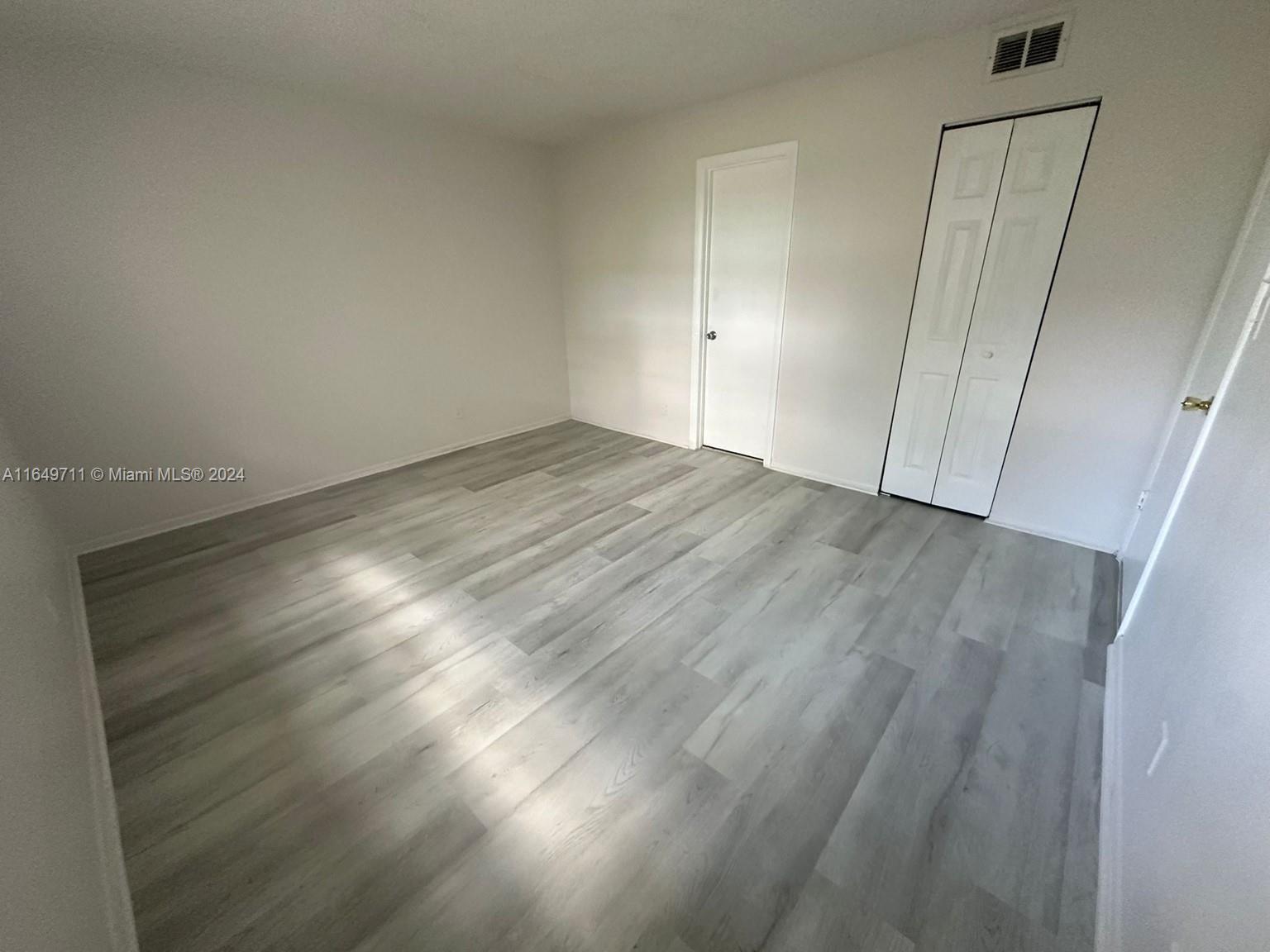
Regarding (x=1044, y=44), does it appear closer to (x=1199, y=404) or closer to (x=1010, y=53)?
(x=1010, y=53)

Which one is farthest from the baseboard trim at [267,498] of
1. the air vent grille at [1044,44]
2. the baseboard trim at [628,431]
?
the air vent grille at [1044,44]

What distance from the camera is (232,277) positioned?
3004 millimetres

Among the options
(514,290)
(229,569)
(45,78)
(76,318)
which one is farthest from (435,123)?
(229,569)

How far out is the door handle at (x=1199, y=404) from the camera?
1.78 m

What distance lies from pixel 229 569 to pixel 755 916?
2.92 m

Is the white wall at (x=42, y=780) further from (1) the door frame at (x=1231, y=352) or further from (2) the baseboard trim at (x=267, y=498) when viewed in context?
(1) the door frame at (x=1231, y=352)

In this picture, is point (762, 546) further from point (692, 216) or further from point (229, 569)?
point (229, 569)

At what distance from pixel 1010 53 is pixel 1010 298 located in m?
1.15

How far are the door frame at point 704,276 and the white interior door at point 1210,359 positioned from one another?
2.03 meters

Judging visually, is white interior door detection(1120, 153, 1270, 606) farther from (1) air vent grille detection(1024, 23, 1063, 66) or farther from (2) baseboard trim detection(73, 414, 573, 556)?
(2) baseboard trim detection(73, 414, 573, 556)

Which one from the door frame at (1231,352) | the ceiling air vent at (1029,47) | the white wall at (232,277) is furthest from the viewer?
the white wall at (232,277)

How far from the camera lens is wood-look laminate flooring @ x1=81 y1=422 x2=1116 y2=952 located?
46.5 inches

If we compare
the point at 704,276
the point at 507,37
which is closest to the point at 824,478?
the point at 704,276

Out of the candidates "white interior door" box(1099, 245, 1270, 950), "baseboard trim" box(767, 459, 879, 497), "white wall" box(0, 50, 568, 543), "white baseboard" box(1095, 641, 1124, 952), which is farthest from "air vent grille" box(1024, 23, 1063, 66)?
"white wall" box(0, 50, 568, 543)
